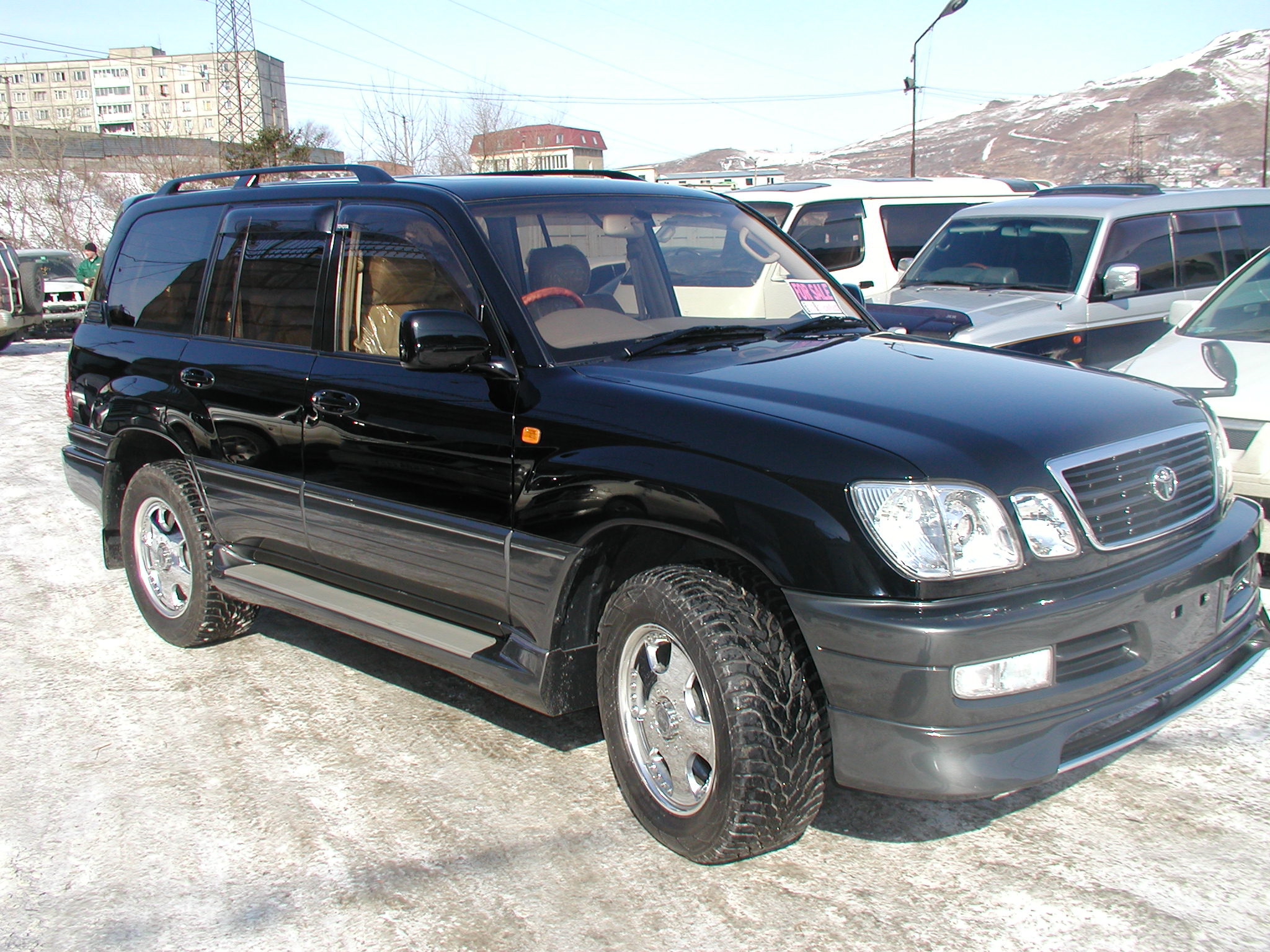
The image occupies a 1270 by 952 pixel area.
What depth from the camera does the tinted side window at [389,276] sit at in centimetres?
380

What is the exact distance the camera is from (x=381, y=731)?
4145mm

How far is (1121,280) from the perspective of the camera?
761cm

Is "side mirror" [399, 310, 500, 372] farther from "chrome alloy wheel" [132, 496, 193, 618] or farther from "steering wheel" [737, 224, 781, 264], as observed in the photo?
"chrome alloy wheel" [132, 496, 193, 618]

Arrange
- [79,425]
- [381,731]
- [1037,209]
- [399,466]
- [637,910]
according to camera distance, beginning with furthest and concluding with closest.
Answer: [1037,209], [79,425], [381,731], [399,466], [637,910]

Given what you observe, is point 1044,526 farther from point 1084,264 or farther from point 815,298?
point 1084,264

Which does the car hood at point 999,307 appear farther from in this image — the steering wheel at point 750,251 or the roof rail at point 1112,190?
the steering wheel at point 750,251

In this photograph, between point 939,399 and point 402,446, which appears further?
point 402,446

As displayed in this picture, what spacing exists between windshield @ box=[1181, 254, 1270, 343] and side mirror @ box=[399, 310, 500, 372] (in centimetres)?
450

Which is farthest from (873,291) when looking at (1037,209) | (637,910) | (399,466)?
(637,910)

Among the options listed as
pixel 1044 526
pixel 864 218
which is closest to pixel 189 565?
pixel 1044 526

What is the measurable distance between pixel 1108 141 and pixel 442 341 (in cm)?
17261

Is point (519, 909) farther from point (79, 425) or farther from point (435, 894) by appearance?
point (79, 425)

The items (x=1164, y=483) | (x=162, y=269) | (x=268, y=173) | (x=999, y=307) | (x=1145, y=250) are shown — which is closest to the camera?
(x=1164, y=483)

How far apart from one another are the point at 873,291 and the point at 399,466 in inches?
335
